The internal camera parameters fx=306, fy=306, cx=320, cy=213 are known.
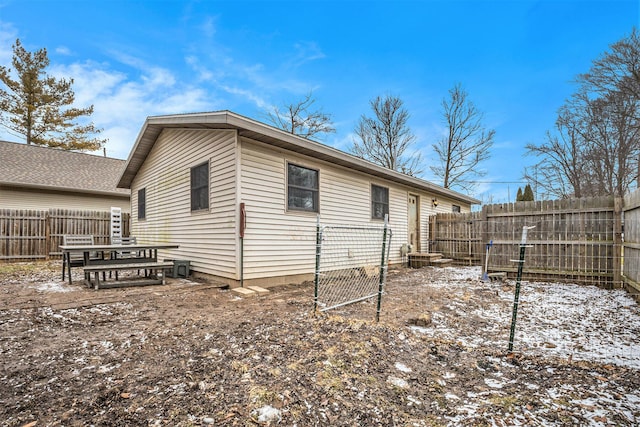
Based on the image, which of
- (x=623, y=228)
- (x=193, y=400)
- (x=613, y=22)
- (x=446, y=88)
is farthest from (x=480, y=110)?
(x=193, y=400)

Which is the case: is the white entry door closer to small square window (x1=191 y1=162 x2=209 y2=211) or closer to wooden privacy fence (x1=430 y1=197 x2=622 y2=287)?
wooden privacy fence (x1=430 y1=197 x2=622 y2=287)

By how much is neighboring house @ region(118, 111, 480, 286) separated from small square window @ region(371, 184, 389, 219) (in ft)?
0.10

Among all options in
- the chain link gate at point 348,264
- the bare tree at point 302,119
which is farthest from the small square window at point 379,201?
the bare tree at point 302,119

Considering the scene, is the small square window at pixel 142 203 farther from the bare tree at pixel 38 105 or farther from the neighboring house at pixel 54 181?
the bare tree at pixel 38 105

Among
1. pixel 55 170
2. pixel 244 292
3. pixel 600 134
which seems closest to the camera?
pixel 244 292

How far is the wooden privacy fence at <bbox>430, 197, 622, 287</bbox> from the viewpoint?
635 cm

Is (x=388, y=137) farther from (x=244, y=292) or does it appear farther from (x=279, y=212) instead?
(x=244, y=292)

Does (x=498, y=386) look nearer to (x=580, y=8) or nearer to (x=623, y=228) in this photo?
(x=623, y=228)

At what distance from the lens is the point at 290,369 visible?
2.57 meters

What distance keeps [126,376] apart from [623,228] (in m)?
8.50

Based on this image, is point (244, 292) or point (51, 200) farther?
point (51, 200)

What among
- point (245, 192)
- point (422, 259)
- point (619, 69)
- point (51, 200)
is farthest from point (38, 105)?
point (619, 69)

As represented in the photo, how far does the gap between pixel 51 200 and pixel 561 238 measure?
54.6 ft

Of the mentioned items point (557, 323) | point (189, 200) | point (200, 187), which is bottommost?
point (557, 323)
